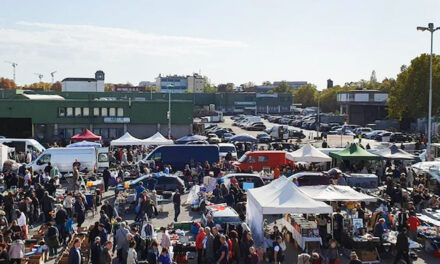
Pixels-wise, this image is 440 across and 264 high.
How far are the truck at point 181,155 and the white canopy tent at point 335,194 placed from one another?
1200 centimetres

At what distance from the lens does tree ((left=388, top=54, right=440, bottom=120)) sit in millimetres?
53906

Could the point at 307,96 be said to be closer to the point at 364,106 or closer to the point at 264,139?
the point at 364,106

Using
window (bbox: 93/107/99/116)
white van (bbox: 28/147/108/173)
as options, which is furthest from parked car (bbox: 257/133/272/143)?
white van (bbox: 28/147/108/173)

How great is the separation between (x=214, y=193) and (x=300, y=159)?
317 inches

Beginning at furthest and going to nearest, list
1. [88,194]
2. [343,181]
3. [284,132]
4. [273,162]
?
1. [284,132]
2. [273,162]
3. [343,181]
4. [88,194]

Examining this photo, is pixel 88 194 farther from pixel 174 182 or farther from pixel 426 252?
pixel 426 252

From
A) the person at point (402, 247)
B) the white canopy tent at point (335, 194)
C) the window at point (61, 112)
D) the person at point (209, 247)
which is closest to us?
the person at point (209, 247)

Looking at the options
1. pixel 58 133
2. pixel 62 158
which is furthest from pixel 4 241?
pixel 58 133

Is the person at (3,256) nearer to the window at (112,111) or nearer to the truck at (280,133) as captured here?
the window at (112,111)

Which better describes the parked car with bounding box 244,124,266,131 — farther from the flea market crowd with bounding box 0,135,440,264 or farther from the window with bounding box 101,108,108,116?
the flea market crowd with bounding box 0,135,440,264

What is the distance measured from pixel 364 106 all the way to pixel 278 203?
2495 inches

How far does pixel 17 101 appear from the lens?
45.3m

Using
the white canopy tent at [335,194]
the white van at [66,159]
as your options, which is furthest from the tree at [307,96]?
the white canopy tent at [335,194]

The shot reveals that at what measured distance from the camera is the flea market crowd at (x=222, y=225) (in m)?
14.7
